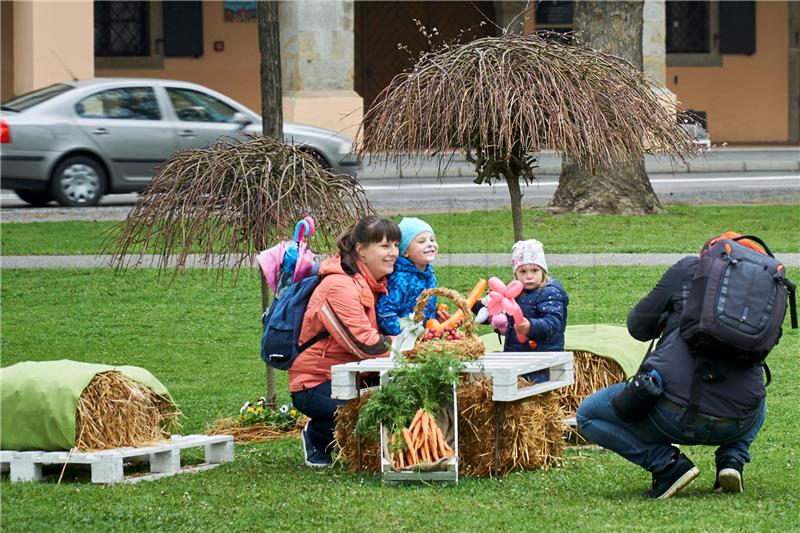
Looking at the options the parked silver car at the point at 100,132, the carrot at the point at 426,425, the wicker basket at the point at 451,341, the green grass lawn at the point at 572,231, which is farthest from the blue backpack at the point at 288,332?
the parked silver car at the point at 100,132

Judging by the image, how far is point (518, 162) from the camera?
338 inches

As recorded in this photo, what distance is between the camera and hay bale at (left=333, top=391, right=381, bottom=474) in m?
6.91

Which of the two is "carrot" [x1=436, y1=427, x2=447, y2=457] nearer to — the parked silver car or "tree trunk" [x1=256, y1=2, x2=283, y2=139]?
"tree trunk" [x1=256, y1=2, x2=283, y2=139]

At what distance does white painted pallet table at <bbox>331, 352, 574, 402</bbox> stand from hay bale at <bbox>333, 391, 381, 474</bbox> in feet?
0.44

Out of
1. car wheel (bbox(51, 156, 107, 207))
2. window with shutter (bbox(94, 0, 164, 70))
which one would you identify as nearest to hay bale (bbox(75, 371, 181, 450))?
car wheel (bbox(51, 156, 107, 207))

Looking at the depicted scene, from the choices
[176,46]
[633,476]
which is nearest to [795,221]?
[633,476]

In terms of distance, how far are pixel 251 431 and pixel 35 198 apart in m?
12.4

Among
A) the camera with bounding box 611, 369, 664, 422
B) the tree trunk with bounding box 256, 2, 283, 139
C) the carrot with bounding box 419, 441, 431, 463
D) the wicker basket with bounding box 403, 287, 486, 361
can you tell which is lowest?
the carrot with bounding box 419, 441, 431, 463

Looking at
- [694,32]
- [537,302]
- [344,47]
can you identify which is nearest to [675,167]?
[344,47]

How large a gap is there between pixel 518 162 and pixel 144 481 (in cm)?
293

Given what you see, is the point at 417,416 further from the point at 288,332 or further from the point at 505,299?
the point at 288,332

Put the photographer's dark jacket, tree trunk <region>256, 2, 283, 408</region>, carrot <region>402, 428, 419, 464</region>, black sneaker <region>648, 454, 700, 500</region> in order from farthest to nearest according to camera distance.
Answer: tree trunk <region>256, 2, 283, 408</region> → carrot <region>402, 428, 419, 464</region> → black sneaker <region>648, 454, 700, 500</region> → the photographer's dark jacket

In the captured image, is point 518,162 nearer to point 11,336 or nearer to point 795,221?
point 11,336

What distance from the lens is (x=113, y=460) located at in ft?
22.1
